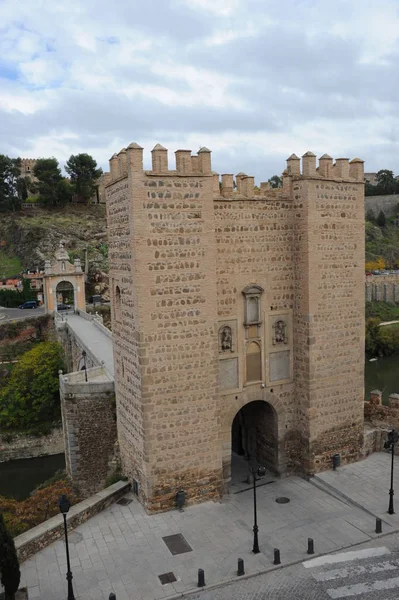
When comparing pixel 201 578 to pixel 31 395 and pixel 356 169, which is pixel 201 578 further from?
pixel 31 395

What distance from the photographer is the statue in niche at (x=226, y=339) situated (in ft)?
41.1

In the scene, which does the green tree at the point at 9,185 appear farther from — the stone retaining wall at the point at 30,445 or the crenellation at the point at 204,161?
the crenellation at the point at 204,161

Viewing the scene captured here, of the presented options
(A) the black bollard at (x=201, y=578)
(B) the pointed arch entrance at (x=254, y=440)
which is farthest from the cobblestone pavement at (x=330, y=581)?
(B) the pointed arch entrance at (x=254, y=440)

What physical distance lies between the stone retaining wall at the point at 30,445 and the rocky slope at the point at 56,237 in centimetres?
2132

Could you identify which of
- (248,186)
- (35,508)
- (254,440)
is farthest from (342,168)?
(35,508)

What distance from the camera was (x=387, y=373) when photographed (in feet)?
123

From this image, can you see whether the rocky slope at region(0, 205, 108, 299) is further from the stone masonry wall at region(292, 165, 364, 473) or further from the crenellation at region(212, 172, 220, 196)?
the crenellation at region(212, 172, 220, 196)

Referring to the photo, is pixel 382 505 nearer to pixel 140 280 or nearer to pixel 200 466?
pixel 200 466

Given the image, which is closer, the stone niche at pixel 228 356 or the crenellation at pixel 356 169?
the stone niche at pixel 228 356

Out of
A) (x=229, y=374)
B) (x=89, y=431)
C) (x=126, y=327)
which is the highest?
(x=126, y=327)

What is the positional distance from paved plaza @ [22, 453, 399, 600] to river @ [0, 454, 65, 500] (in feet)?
35.1

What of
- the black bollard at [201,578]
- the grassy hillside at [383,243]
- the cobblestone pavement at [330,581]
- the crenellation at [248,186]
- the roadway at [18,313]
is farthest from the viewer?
the grassy hillside at [383,243]

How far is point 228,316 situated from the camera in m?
12.5

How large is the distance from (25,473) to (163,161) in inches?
682
